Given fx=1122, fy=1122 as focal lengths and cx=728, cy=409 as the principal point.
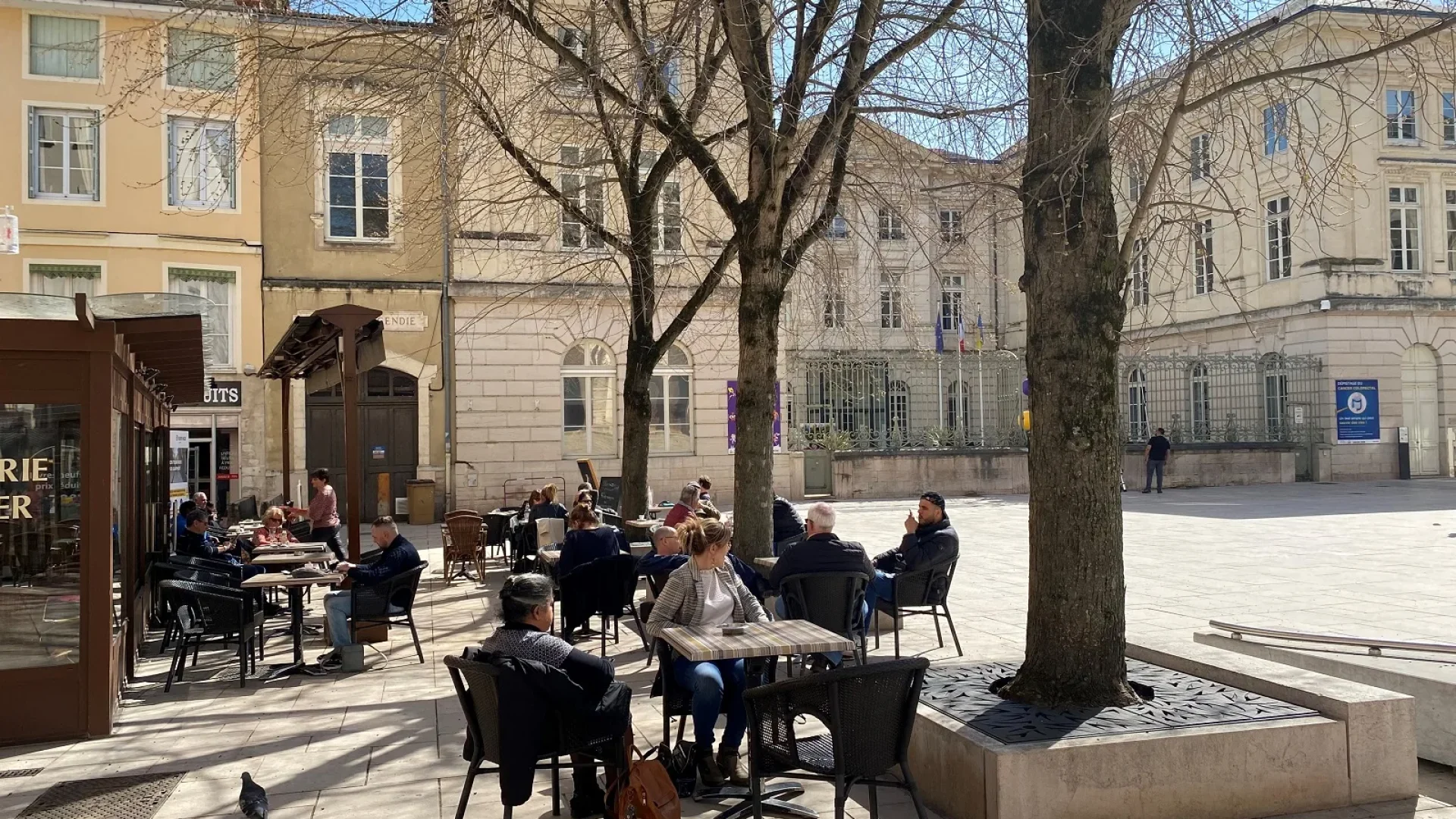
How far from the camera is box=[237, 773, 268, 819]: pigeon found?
16.6 ft

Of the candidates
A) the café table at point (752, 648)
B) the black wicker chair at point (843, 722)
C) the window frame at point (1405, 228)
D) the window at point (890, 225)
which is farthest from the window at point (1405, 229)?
the black wicker chair at point (843, 722)

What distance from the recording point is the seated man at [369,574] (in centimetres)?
883

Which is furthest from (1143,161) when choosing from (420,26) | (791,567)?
(420,26)

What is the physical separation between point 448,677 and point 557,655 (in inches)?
151

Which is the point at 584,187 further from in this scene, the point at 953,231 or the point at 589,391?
the point at 589,391

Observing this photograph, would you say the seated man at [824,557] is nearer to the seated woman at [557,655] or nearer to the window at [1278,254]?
the seated woman at [557,655]

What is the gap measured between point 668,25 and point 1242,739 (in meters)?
6.99

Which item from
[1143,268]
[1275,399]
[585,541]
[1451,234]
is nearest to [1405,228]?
[1451,234]

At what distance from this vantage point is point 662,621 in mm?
6078

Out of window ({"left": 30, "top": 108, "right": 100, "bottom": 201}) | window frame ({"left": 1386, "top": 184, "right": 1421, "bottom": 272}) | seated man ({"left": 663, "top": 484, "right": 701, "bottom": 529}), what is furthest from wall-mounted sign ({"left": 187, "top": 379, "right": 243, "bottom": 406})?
window frame ({"left": 1386, "top": 184, "right": 1421, "bottom": 272})

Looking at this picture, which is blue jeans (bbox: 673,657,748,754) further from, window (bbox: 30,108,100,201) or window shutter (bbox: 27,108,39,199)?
window shutter (bbox: 27,108,39,199)

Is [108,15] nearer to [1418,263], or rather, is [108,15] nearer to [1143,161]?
[1143,161]

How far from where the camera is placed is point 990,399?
95.2ft

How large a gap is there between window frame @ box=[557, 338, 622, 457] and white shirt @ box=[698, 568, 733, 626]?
18.7 meters
